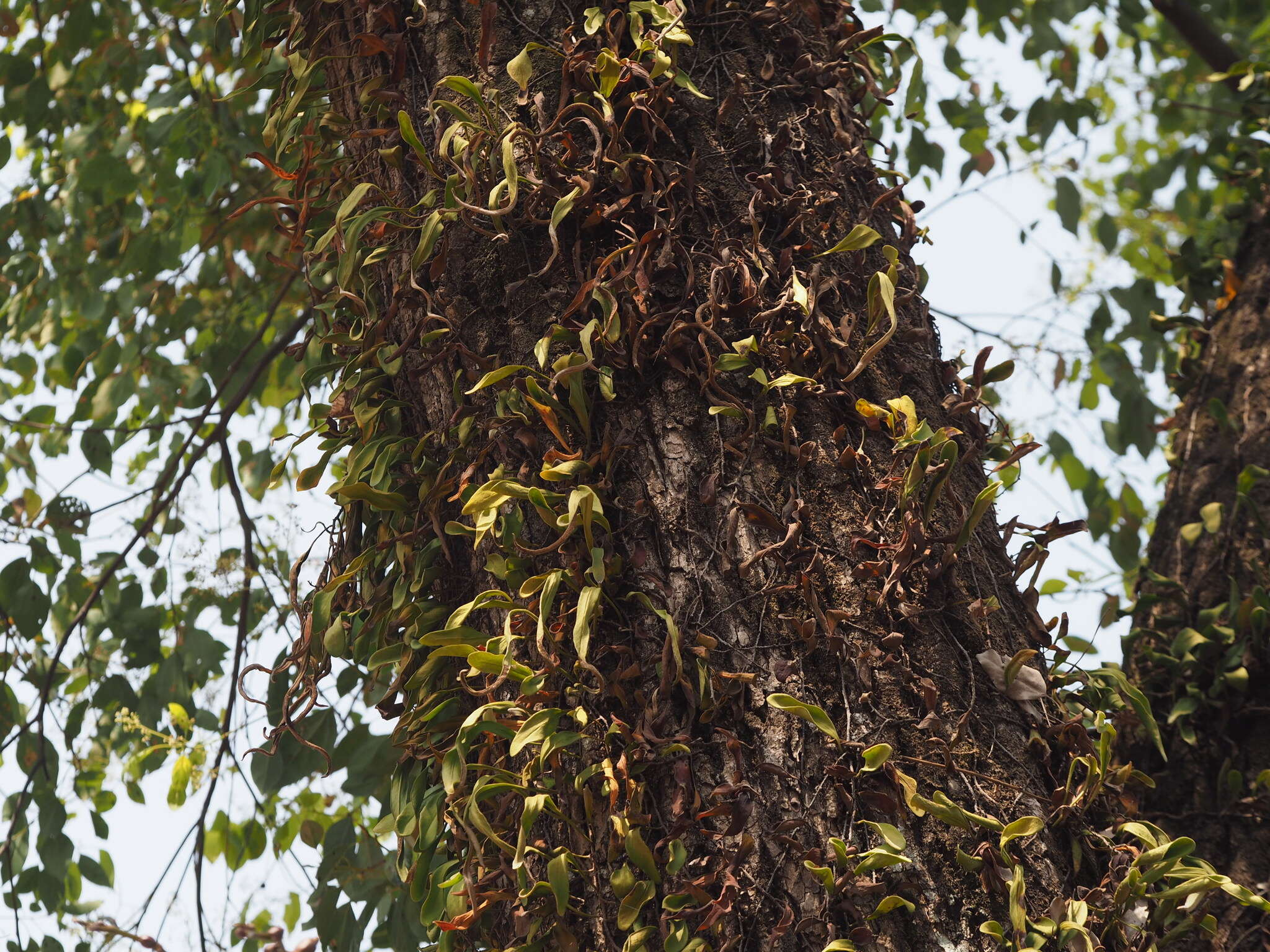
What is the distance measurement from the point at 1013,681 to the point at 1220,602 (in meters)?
0.89

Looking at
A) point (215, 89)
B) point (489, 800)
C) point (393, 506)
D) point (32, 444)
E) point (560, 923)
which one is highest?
point (215, 89)

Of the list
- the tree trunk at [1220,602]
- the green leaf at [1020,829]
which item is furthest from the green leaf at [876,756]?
the tree trunk at [1220,602]

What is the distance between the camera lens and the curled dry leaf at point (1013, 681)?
3.33 feet

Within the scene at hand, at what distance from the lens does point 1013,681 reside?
3.33 ft

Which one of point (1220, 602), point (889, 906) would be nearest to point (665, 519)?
point (889, 906)

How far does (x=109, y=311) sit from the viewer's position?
2.98 m

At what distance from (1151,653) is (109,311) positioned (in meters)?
2.86

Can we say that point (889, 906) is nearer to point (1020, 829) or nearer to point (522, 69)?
point (1020, 829)

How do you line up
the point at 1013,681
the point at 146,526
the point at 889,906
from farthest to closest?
the point at 146,526
the point at 1013,681
the point at 889,906

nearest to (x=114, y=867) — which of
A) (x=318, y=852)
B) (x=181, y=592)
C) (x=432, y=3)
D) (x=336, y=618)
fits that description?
(x=318, y=852)

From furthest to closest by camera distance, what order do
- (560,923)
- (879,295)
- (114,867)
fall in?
(114,867) → (879,295) → (560,923)

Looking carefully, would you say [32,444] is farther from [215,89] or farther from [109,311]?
[215,89]

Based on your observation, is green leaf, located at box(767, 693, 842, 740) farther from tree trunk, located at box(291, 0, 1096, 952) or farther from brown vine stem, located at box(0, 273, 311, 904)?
brown vine stem, located at box(0, 273, 311, 904)

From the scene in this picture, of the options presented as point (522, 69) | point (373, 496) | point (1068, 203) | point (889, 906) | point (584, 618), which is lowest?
point (889, 906)
